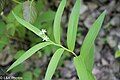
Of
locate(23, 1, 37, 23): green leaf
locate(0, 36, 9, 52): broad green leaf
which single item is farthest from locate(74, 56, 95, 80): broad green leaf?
locate(0, 36, 9, 52): broad green leaf

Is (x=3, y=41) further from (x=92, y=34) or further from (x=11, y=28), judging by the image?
(x=92, y=34)

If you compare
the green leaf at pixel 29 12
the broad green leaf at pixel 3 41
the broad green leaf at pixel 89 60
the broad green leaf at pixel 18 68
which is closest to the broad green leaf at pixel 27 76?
the broad green leaf at pixel 18 68

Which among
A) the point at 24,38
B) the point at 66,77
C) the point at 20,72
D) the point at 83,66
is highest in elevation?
the point at 83,66

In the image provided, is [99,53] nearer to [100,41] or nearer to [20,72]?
[100,41]

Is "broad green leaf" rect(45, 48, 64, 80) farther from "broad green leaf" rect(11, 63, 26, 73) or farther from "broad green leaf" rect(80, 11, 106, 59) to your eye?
"broad green leaf" rect(11, 63, 26, 73)

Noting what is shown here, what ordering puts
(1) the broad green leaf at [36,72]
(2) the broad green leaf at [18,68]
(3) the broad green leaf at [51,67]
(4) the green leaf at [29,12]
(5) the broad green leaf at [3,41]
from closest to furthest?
(3) the broad green leaf at [51,67] < (4) the green leaf at [29,12] < (5) the broad green leaf at [3,41] < (2) the broad green leaf at [18,68] < (1) the broad green leaf at [36,72]

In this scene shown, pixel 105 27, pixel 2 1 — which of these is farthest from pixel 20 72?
pixel 105 27

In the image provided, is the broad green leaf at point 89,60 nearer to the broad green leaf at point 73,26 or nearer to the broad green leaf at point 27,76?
the broad green leaf at point 73,26

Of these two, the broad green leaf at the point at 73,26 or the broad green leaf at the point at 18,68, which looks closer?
the broad green leaf at the point at 73,26

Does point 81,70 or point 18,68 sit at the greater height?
point 81,70

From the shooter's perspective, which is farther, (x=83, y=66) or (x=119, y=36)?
(x=119, y=36)

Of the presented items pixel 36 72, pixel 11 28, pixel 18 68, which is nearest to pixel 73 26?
pixel 11 28
